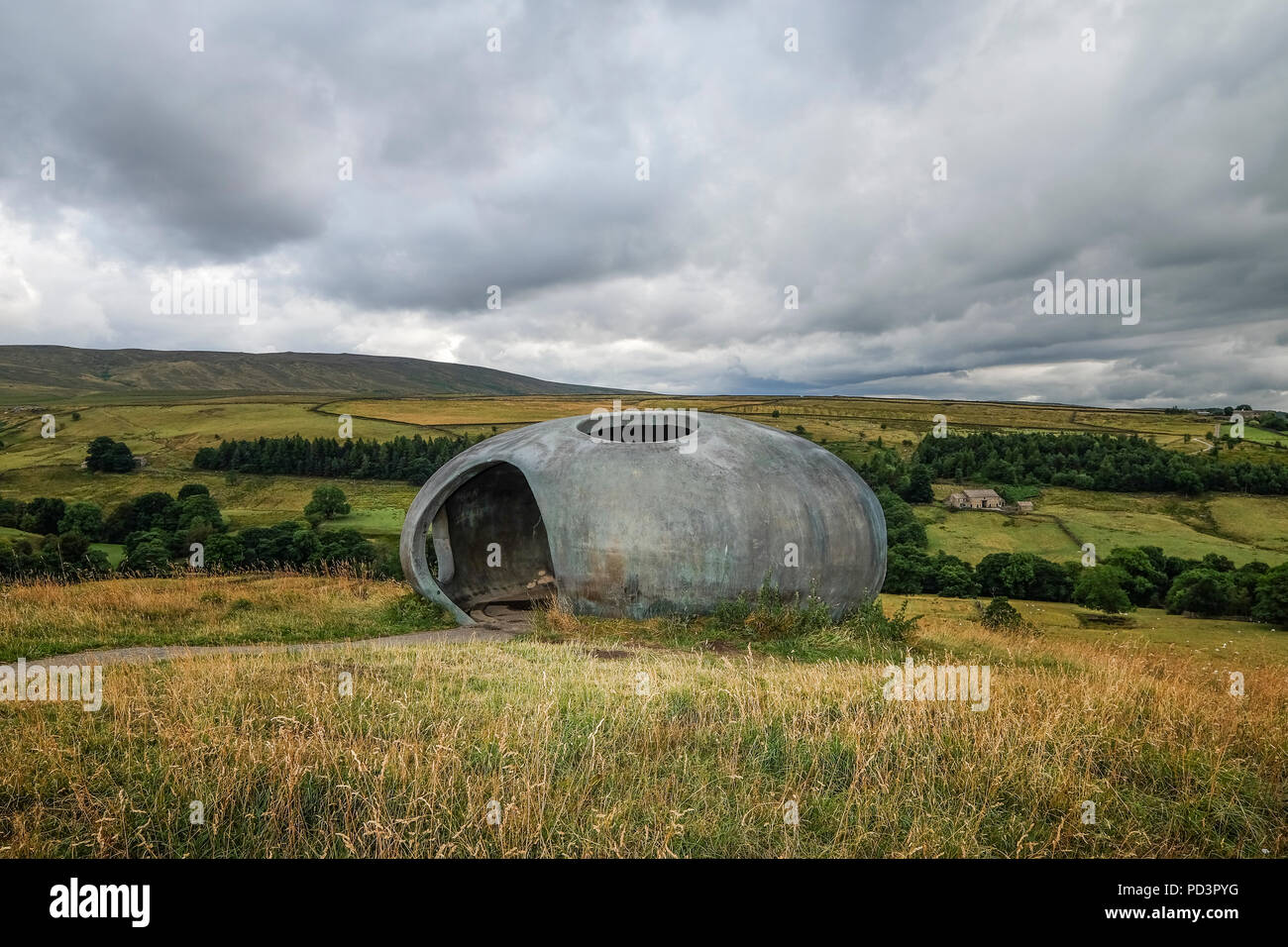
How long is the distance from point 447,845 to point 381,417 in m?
123

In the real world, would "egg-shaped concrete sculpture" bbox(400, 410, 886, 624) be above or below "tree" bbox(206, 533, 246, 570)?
above

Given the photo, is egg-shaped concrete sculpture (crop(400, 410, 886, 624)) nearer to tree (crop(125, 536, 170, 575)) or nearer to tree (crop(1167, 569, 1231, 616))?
tree (crop(125, 536, 170, 575))

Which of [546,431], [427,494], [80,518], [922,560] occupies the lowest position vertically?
[922,560]

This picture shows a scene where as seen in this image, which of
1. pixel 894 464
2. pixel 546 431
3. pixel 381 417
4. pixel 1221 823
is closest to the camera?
pixel 1221 823

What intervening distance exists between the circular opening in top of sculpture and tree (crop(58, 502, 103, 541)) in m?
58.1

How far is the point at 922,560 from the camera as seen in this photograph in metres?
57.6

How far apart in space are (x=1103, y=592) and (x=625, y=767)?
53.1 metres

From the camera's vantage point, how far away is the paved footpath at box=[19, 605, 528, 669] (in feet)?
37.5

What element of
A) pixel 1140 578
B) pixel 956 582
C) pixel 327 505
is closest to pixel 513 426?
pixel 327 505

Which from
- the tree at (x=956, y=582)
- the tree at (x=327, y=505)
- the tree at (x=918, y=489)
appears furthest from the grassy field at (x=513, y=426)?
the tree at (x=956, y=582)

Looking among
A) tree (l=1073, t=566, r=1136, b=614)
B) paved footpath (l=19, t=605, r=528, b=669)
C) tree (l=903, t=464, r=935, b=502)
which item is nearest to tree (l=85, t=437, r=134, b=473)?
paved footpath (l=19, t=605, r=528, b=669)
